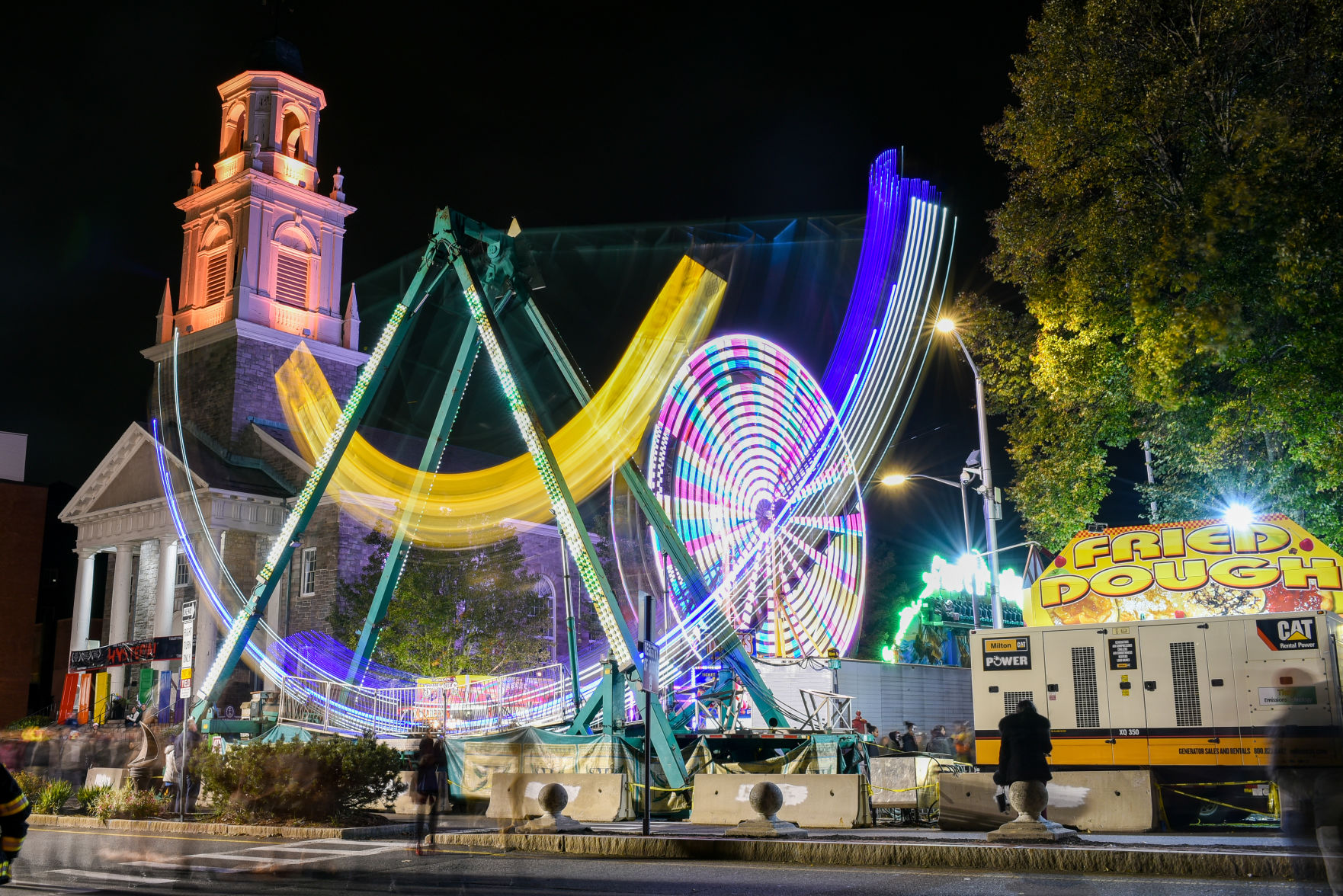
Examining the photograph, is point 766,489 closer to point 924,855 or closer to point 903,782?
point 903,782

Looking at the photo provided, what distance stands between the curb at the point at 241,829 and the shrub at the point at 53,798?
1314mm

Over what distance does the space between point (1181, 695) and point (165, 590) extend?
4366 centimetres

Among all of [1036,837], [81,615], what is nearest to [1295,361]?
[1036,837]

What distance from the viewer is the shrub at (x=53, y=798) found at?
22.1m

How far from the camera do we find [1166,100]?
1870cm

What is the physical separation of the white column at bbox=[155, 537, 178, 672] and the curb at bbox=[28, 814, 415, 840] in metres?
30.9

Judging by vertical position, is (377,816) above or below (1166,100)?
below

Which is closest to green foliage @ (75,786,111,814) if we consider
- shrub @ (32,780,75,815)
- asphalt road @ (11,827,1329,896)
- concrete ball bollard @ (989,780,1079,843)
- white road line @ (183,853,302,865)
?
shrub @ (32,780,75,815)

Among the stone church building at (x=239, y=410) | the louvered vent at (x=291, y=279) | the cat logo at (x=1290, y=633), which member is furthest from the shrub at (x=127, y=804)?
the louvered vent at (x=291, y=279)

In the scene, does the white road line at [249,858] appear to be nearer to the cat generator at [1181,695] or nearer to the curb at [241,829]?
the curb at [241,829]

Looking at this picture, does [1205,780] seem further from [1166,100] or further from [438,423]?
[438,423]

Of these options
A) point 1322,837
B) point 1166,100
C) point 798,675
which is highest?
point 1166,100

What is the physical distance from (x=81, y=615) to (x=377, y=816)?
4191 cm

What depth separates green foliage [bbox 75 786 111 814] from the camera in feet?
71.5
